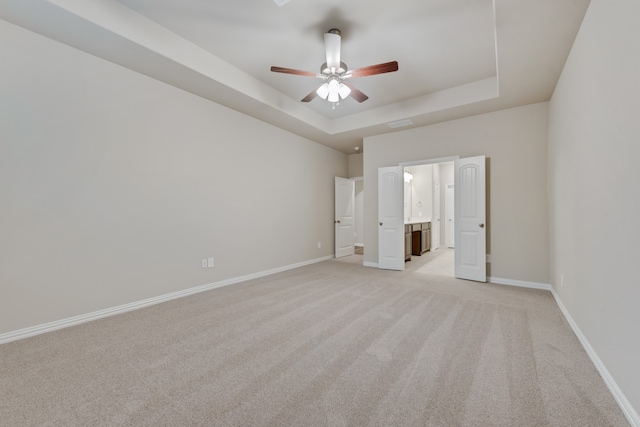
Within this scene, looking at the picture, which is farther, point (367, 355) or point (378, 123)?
point (378, 123)

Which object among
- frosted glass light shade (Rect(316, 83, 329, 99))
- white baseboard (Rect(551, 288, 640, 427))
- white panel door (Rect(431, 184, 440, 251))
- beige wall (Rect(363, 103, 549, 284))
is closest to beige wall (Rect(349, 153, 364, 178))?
beige wall (Rect(363, 103, 549, 284))

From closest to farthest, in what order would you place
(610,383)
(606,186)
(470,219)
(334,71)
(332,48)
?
(610,383) → (606,186) → (332,48) → (334,71) → (470,219)

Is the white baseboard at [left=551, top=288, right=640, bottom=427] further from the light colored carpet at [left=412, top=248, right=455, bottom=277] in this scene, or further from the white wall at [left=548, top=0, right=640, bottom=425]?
the light colored carpet at [left=412, top=248, right=455, bottom=277]

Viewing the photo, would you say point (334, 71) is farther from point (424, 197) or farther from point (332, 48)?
point (424, 197)

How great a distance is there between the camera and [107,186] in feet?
9.34

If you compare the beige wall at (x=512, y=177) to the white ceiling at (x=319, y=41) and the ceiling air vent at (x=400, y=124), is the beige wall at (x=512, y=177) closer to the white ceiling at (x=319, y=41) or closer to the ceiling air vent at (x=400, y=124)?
the white ceiling at (x=319, y=41)

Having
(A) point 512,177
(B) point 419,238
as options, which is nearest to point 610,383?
(A) point 512,177

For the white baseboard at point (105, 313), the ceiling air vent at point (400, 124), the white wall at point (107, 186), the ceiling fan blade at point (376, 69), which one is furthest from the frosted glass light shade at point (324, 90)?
the white baseboard at point (105, 313)

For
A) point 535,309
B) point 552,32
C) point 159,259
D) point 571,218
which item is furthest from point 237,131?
point 535,309

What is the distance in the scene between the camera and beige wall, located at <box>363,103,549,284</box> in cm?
382

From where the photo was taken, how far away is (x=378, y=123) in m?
A: 4.77

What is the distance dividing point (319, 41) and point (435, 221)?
22.0 feet

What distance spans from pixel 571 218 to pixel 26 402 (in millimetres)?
4462

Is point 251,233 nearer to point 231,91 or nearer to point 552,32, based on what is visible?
point 231,91
